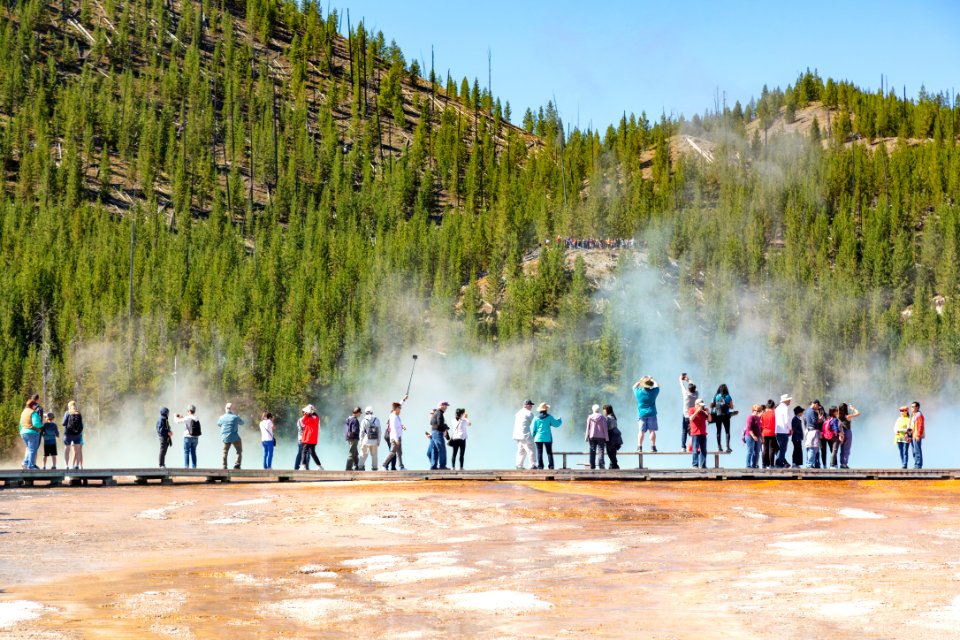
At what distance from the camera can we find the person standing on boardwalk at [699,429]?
27281 mm

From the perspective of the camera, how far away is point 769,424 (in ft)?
93.5

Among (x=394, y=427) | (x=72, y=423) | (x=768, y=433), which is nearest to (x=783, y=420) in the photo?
(x=768, y=433)

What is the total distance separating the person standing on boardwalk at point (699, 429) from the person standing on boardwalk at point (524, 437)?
347 cm

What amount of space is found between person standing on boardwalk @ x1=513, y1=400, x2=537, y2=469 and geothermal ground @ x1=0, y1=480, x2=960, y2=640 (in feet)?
6.36

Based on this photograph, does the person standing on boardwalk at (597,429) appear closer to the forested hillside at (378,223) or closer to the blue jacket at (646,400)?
the blue jacket at (646,400)

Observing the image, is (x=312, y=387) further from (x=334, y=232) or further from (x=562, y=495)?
(x=562, y=495)

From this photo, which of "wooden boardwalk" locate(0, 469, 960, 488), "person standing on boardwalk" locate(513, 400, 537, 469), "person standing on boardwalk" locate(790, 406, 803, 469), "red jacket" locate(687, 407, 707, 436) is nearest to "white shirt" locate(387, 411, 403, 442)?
"wooden boardwalk" locate(0, 469, 960, 488)

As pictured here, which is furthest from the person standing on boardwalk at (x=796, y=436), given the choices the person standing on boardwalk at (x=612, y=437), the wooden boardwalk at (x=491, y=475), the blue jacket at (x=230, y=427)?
the blue jacket at (x=230, y=427)

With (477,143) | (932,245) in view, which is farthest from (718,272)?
(477,143)

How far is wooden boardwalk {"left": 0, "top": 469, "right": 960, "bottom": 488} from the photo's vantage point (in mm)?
27609

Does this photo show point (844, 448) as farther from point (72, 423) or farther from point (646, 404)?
point (72, 423)

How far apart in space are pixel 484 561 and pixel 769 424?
1329 cm

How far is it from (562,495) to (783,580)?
9910 mm

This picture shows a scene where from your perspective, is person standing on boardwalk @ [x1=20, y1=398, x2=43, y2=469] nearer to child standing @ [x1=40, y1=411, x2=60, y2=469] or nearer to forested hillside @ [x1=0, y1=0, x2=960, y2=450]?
child standing @ [x1=40, y1=411, x2=60, y2=469]
